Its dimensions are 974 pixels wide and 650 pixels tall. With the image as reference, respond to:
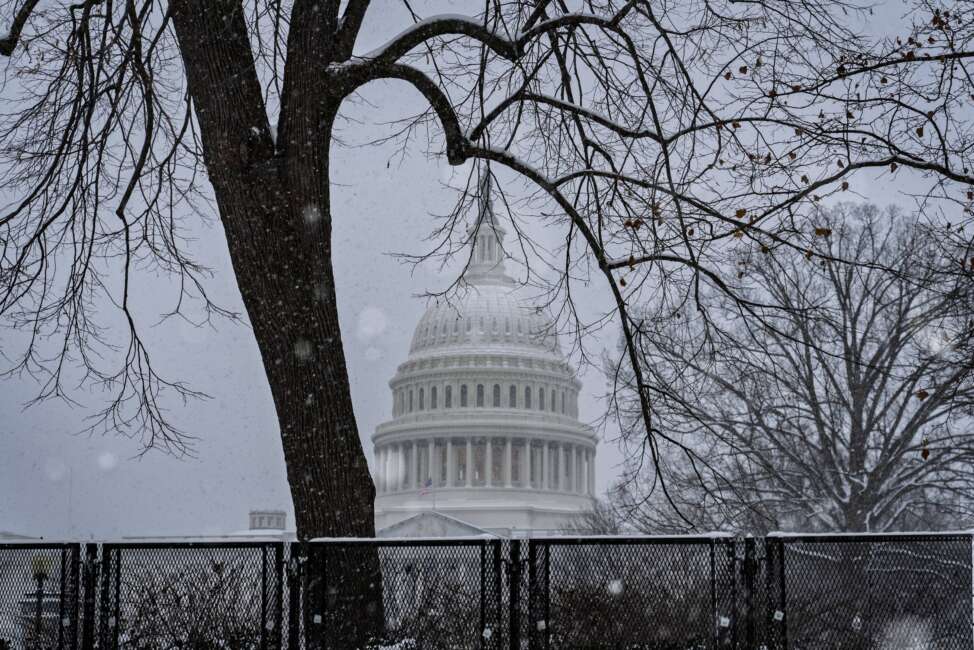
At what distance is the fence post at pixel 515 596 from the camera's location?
28.8 ft

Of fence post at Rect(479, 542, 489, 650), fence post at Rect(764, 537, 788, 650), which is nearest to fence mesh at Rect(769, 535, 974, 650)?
fence post at Rect(764, 537, 788, 650)

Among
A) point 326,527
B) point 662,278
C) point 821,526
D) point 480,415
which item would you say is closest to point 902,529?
point 821,526

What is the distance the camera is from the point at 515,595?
880cm

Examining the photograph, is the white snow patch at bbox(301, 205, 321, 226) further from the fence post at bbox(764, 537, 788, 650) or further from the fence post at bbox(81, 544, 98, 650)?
the fence post at bbox(764, 537, 788, 650)

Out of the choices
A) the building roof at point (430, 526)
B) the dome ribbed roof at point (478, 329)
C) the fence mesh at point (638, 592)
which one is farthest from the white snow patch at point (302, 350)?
the dome ribbed roof at point (478, 329)

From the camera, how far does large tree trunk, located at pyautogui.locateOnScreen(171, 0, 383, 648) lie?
10281 mm

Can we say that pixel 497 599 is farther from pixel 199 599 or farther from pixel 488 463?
pixel 488 463

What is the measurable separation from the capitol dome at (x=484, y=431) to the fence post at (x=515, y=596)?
346 feet

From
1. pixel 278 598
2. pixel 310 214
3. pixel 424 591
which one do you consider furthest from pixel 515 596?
pixel 310 214

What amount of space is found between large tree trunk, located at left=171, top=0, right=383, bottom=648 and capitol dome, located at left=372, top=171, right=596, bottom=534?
104 meters

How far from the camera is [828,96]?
35.7 feet

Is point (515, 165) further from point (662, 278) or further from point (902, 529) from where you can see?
point (902, 529)

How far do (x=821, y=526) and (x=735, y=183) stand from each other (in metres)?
24.9

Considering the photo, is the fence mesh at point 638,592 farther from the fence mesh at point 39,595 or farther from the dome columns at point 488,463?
the dome columns at point 488,463
